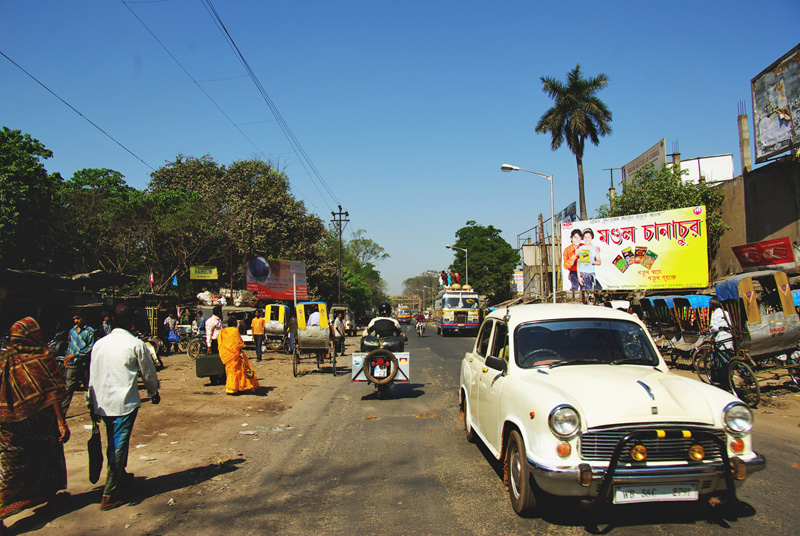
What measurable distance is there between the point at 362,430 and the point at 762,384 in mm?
9171

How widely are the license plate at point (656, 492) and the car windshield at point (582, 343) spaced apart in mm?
1456

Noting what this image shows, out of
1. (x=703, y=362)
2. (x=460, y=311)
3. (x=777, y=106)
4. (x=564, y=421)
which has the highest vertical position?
(x=777, y=106)

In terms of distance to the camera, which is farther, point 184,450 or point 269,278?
point 269,278

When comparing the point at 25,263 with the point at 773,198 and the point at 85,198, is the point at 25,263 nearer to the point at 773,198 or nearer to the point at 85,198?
the point at 85,198

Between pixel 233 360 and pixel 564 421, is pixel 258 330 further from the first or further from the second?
pixel 564 421

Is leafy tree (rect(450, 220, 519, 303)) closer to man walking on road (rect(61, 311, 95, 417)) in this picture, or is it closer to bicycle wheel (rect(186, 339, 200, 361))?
bicycle wheel (rect(186, 339, 200, 361))

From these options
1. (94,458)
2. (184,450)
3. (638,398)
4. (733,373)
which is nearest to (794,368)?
(733,373)

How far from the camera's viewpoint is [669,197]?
28.1m

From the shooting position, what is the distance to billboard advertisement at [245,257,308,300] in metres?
39.4

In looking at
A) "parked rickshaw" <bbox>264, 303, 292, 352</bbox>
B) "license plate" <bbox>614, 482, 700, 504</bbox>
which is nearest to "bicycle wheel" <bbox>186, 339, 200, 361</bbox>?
"parked rickshaw" <bbox>264, 303, 292, 352</bbox>

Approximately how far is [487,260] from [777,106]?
156 feet

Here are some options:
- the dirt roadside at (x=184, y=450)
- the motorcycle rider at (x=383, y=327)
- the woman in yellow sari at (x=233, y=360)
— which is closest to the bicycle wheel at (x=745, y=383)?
the dirt roadside at (x=184, y=450)

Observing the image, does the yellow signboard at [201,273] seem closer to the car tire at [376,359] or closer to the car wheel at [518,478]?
the car tire at [376,359]

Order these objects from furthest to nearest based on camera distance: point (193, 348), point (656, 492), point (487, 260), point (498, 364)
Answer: point (487, 260), point (193, 348), point (498, 364), point (656, 492)
